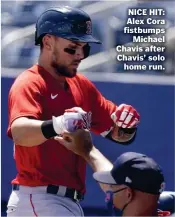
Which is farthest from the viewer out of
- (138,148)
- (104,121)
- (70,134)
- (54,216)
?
(138,148)

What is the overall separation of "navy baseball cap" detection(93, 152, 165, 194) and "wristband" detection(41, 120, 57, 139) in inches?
20.9

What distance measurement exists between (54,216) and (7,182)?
6.32 ft

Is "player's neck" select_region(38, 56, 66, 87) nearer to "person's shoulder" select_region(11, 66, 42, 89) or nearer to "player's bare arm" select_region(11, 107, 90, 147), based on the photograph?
"person's shoulder" select_region(11, 66, 42, 89)

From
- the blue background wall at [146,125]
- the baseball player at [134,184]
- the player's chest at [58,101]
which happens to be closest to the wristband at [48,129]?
the player's chest at [58,101]

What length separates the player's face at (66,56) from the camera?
385 cm

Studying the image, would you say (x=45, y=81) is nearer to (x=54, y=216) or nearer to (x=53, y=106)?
(x=53, y=106)

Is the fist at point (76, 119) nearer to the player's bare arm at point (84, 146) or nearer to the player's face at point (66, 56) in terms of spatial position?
the player's bare arm at point (84, 146)

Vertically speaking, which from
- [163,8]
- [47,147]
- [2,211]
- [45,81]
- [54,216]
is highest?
Answer: [163,8]

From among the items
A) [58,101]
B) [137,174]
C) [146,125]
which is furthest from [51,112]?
[146,125]

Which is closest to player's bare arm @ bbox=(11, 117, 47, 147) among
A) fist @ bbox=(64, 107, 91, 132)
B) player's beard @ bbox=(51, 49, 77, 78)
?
fist @ bbox=(64, 107, 91, 132)

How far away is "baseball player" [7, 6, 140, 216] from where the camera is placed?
3.71 meters

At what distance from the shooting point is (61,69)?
3.86 meters

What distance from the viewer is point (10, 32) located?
5.80 m

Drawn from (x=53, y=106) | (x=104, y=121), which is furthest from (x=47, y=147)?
(x=104, y=121)
